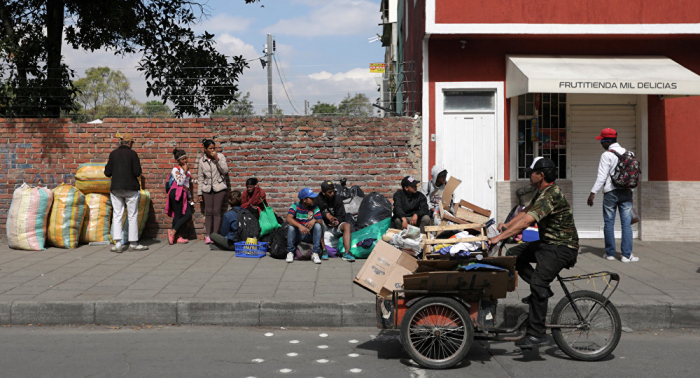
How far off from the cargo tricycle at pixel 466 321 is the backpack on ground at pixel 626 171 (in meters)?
4.21

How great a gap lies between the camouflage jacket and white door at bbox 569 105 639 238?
631 centimetres

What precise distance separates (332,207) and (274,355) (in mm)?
4420

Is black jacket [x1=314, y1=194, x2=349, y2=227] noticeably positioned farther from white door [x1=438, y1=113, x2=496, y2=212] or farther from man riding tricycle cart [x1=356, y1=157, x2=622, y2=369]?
man riding tricycle cart [x1=356, y1=157, x2=622, y2=369]

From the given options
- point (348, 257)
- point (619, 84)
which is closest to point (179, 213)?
point (348, 257)

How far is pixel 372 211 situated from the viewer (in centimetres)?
986

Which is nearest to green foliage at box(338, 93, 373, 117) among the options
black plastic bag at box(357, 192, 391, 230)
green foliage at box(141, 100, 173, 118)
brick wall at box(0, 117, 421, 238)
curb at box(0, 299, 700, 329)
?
brick wall at box(0, 117, 421, 238)

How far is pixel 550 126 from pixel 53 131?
900 centimetres

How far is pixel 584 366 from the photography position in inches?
199

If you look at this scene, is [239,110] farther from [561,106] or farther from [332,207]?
[561,106]

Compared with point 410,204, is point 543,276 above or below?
below

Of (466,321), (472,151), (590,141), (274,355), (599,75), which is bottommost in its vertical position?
(274,355)

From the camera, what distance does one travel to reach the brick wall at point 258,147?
429 inches

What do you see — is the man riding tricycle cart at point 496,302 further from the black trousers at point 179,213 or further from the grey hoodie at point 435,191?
the black trousers at point 179,213

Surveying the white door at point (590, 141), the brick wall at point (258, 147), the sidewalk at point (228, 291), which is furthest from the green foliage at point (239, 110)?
the white door at point (590, 141)
